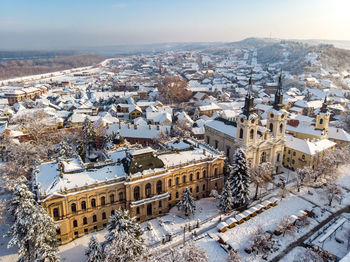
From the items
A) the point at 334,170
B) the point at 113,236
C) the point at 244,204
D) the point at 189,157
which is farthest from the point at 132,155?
the point at 334,170

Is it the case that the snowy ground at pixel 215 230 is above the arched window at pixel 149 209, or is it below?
below

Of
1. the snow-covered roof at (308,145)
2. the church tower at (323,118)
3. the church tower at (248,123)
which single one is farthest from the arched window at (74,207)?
the church tower at (323,118)

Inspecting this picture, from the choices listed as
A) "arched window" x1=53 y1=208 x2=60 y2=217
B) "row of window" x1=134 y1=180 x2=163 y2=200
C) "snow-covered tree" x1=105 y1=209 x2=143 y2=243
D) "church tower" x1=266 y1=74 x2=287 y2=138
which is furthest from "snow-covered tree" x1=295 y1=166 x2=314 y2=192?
"arched window" x1=53 y1=208 x2=60 y2=217

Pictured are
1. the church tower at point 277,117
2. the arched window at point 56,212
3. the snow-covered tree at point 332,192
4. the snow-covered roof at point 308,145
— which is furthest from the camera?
the snow-covered roof at point 308,145

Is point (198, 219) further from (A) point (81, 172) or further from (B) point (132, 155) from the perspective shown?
(A) point (81, 172)

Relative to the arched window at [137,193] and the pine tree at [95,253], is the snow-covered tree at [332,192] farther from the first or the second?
the pine tree at [95,253]

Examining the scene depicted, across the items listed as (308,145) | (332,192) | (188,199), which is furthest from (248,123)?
(188,199)

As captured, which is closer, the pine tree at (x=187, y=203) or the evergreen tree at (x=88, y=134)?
the pine tree at (x=187, y=203)
